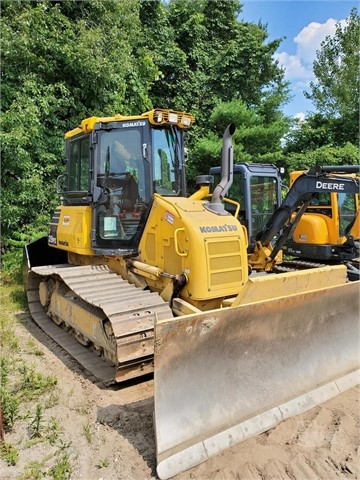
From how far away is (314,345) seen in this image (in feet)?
12.0

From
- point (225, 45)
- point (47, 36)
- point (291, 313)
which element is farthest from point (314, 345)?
point (225, 45)

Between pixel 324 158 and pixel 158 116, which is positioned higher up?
pixel 324 158

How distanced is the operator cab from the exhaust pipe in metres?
0.60

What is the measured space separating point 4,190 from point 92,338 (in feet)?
19.1

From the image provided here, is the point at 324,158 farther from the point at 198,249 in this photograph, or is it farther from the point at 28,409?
the point at 28,409

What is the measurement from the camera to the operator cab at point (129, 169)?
14.6 feet

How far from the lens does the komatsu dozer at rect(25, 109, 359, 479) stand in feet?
9.37

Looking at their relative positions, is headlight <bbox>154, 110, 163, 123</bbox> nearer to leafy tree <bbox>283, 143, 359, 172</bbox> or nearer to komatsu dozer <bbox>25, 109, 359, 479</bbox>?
komatsu dozer <bbox>25, 109, 359, 479</bbox>

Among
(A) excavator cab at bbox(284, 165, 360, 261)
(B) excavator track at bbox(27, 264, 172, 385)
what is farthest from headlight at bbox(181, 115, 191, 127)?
(A) excavator cab at bbox(284, 165, 360, 261)

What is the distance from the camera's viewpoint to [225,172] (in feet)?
13.5

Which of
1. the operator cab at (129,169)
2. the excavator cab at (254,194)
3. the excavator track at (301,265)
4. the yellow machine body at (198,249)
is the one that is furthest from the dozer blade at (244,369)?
the excavator track at (301,265)

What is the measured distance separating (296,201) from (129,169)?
2.68m

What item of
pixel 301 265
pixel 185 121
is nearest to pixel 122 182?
pixel 185 121

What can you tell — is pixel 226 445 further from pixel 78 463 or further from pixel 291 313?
pixel 291 313
